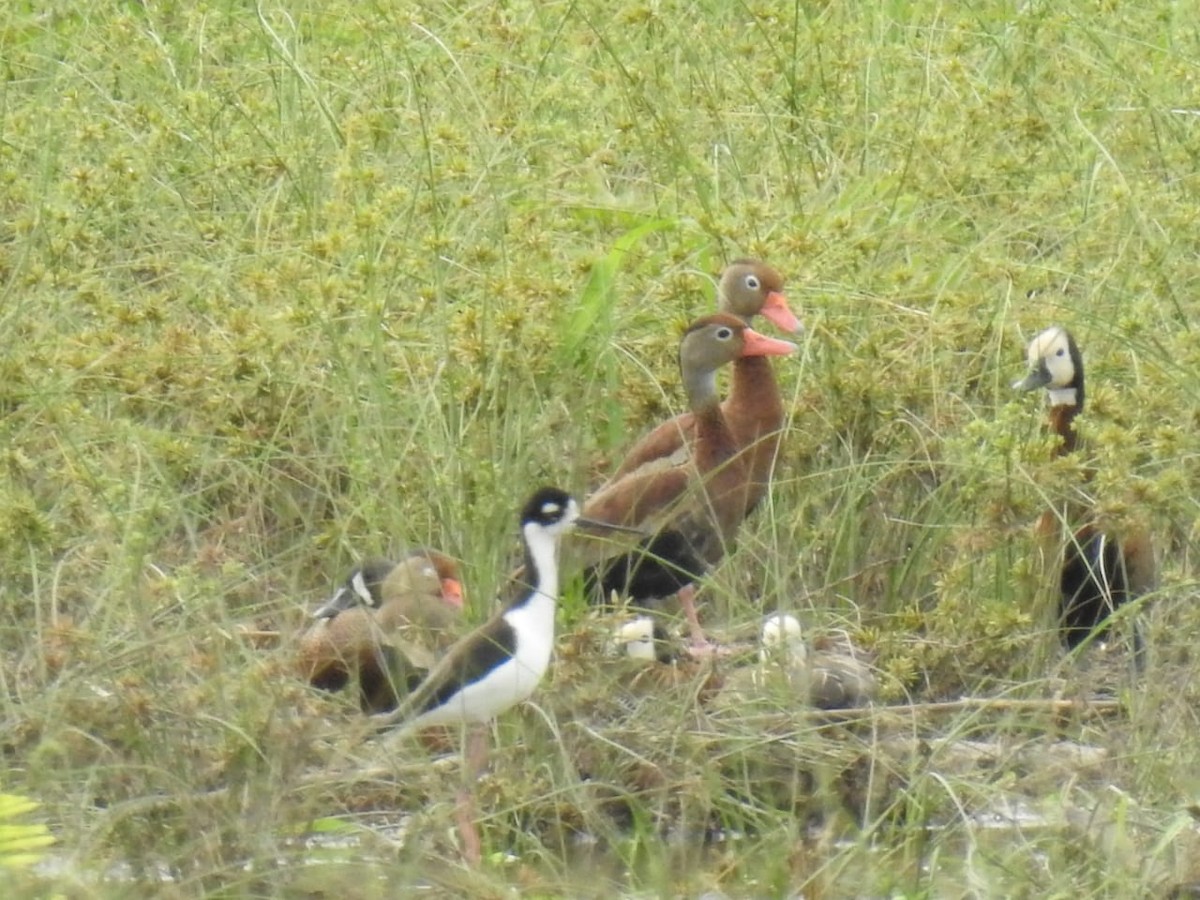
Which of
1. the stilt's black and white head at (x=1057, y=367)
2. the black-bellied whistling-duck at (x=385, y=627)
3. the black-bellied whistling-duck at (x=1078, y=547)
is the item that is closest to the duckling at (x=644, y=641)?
the black-bellied whistling-duck at (x=385, y=627)

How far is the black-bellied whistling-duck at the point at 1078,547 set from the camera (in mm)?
6078

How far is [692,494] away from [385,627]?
1.16 metres

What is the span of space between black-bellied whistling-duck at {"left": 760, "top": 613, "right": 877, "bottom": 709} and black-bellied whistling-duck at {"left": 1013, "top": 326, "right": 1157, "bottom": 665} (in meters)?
0.53

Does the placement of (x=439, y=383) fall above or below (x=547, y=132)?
below

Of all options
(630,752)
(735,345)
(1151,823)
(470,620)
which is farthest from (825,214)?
(1151,823)

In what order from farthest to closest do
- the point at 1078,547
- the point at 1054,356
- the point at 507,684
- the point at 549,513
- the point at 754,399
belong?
the point at 754,399 < the point at 1054,356 < the point at 1078,547 < the point at 549,513 < the point at 507,684

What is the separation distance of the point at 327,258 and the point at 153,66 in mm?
2285

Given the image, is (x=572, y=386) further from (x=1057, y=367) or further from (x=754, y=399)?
(x=1057, y=367)

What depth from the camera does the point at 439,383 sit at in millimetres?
6293

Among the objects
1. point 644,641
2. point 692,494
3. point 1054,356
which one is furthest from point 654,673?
point 1054,356

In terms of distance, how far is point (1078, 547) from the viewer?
19.4 feet

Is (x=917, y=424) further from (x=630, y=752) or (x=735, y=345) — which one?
(x=630, y=752)

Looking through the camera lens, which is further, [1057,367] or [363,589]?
[1057,367]

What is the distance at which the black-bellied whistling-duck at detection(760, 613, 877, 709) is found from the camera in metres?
5.49
